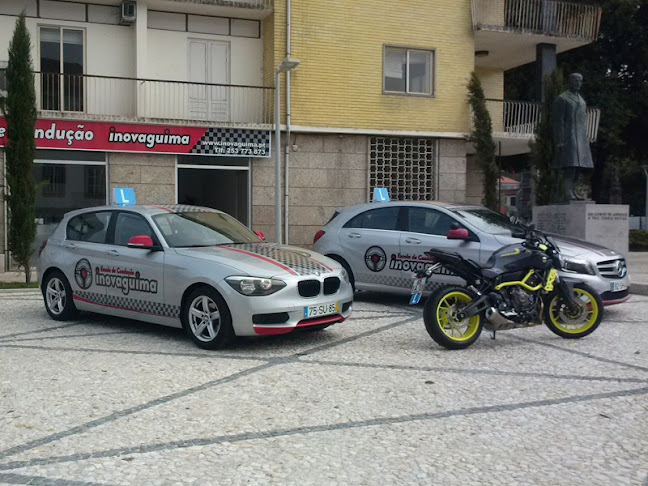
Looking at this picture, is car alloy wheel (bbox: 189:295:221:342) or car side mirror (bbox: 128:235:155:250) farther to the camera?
car side mirror (bbox: 128:235:155:250)

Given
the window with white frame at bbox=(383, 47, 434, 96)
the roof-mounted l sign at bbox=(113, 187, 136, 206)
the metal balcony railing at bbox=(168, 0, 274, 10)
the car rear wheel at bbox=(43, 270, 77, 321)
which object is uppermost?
the metal balcony railing at bbox=(168, 0, 274, 10)

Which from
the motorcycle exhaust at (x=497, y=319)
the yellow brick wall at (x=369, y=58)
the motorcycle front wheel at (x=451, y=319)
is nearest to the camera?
the motorcycle front wheel at (x=451, y=319)

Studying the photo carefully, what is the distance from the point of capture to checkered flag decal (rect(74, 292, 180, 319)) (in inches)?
317

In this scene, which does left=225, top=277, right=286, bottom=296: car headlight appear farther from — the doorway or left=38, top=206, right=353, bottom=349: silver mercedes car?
the doorway

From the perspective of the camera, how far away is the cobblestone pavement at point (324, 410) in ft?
14.0

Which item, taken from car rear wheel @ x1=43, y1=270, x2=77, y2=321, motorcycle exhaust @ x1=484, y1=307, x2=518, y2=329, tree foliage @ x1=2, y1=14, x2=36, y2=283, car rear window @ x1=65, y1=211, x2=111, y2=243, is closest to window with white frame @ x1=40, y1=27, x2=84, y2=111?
tree foliage @ x1=2, y1=14, x2=36, y2=283

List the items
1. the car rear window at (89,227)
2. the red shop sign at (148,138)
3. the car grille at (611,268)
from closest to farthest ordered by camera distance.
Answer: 1. the car rear window at (89,227)
2. the car grille at (611,268)
3. the red shop sign at (148,138)

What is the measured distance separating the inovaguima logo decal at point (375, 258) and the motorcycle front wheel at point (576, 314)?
329cm

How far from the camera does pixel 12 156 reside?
1540 centimetres

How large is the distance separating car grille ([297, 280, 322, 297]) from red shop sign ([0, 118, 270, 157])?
39.9 ft

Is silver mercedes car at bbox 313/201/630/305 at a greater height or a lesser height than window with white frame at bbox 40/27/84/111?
lesser

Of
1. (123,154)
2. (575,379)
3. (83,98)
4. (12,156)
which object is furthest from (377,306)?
(83,98)

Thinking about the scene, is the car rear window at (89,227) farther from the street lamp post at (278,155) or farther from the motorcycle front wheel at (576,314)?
the street lamp post at (278,155)

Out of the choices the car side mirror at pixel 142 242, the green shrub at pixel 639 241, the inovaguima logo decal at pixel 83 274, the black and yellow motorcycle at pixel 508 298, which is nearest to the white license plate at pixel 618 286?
the black and yellow motorcycle at pixel 508 298
